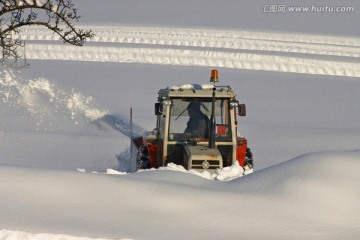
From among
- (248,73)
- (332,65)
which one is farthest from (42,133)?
(332,65)

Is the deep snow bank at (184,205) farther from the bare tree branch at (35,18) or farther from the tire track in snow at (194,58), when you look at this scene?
the tire track in snow at (194,58)

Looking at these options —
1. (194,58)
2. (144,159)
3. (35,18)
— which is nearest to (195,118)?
(144,159)

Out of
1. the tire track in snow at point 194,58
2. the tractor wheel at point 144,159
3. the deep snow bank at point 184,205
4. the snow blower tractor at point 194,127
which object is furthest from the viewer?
the tire track in snow at point 194,58

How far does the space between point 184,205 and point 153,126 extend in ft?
27.8

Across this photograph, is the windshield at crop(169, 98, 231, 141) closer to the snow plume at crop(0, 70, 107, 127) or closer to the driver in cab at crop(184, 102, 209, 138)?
the driver in cab at crop(184, 102, 209, 138)

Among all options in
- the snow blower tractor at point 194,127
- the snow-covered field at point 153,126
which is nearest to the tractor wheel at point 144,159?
the snow blower tractor at point 194,127

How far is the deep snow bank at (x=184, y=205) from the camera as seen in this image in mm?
5500

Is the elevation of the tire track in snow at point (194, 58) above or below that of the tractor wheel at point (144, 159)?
above

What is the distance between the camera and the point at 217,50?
25.6 meters

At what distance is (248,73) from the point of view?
22266mm

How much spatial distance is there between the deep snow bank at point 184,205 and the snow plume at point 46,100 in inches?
339

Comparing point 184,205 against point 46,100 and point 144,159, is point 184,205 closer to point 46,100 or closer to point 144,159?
point 144,159

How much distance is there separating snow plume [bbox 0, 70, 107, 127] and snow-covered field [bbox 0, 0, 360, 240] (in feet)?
0.14

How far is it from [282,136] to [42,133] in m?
4.53
